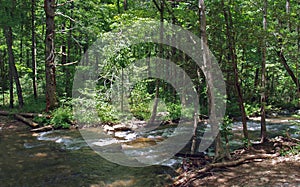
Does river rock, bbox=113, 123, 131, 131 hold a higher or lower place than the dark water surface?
higher

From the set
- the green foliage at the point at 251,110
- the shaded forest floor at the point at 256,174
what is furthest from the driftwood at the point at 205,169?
the green foliage at the point at 251,110

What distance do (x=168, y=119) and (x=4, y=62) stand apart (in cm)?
1703

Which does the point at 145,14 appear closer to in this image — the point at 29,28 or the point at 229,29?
the point at 229,29

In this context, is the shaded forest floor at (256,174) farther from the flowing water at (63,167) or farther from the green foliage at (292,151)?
the flowing water at (63,167)

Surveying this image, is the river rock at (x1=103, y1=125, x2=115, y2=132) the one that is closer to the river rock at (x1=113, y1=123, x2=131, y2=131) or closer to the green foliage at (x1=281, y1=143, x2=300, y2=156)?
the river rock at (x1=113, y1=123, x2=131, y2=131)

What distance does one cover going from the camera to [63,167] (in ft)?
23.0

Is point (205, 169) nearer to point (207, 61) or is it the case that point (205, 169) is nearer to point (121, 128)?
point (207, 61)

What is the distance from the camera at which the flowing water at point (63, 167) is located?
6.05m

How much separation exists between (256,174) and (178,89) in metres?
11.4

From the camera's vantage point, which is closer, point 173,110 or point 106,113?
point 106,113

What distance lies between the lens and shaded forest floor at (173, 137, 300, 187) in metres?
5.18

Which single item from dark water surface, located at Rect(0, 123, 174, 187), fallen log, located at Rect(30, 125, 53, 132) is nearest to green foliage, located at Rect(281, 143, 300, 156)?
dark water surface, located at Rect(0, 123, 174, 187)

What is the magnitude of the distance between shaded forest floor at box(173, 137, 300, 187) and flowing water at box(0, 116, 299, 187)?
854 millimetres

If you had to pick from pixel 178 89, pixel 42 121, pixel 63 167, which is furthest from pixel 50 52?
pixel 63 167
